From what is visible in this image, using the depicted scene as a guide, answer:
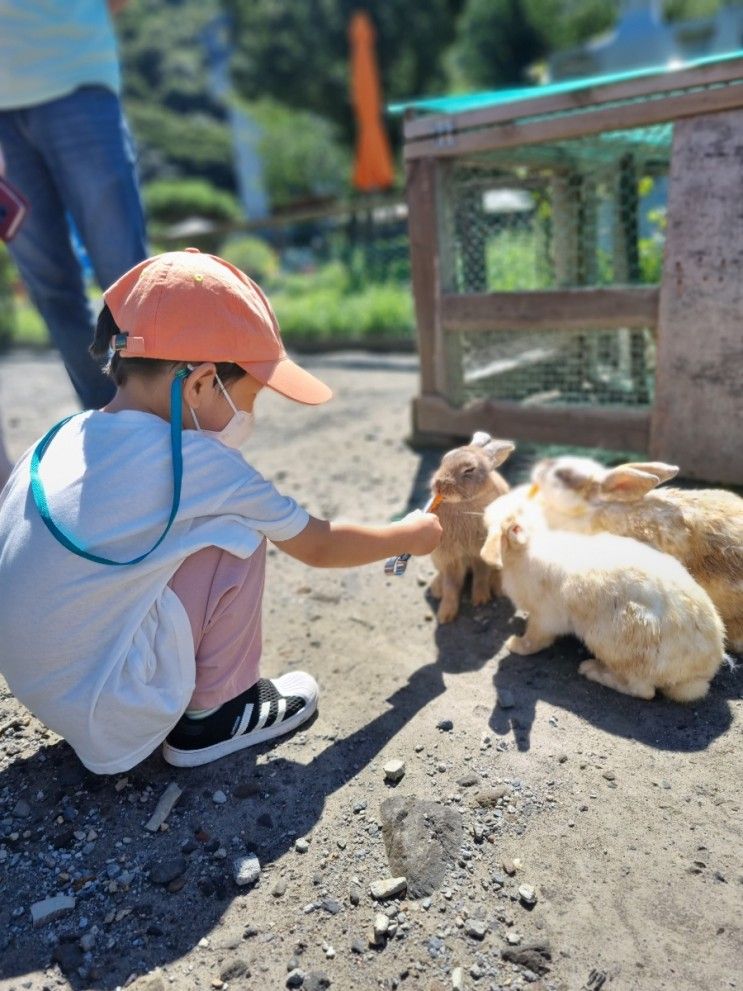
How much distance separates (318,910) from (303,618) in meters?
1.22

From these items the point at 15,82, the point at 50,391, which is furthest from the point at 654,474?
the point at 50,391

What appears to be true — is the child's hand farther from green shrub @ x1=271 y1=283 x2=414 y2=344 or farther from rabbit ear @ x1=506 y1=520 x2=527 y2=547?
green shrub @ x1=271 y1=283 x2=414 y2=344

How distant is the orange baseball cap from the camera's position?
68.2 inches

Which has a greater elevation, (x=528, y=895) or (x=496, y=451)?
(x=496, y=451)

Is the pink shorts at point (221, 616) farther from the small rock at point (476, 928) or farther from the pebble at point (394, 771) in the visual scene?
the small rock at point (476, 928)

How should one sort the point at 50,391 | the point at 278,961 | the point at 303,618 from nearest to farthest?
the point at 278,961, the point at 303,618, the point at 50,391

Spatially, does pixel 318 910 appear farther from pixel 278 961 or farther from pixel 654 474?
pixel 654 474

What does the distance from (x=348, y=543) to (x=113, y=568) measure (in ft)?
1.83

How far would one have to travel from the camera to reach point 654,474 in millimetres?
2236

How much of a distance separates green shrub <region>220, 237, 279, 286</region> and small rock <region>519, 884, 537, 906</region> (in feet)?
40.0

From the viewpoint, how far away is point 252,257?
46.3 feet

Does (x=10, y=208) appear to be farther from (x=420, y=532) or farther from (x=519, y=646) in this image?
(x=519, y=646)

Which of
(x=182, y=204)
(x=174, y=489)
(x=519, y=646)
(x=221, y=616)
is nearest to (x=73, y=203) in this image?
(x=174, y=489)

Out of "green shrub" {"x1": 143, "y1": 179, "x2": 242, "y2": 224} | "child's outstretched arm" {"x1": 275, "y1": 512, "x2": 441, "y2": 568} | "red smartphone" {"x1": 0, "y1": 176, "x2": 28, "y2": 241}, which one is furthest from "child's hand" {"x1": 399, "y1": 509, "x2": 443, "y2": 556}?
"green shrub" {"x1": 143, "y1": 179, "x2": 242, "y2": 224}
